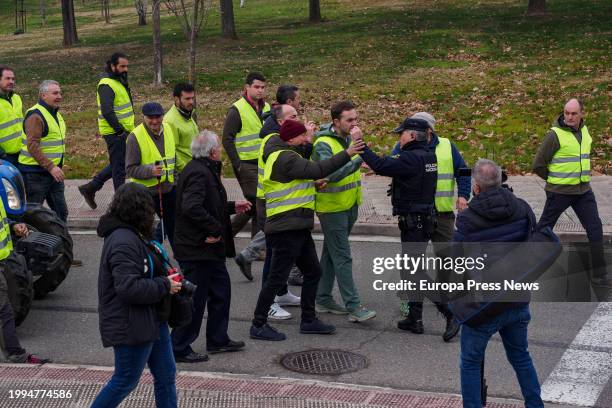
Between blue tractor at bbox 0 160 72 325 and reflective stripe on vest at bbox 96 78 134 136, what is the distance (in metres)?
2.45

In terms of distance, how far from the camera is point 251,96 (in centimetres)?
1091

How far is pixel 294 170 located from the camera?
833 centimetres

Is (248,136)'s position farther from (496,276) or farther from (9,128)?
(496,276)

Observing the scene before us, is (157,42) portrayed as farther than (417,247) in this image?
Yes

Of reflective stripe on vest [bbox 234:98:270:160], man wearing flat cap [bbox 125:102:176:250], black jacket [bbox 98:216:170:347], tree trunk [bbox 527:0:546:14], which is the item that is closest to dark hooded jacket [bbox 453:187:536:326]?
black jacket [bbox 98:216:170:347]

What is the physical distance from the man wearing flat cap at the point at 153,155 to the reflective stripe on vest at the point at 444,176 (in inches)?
115

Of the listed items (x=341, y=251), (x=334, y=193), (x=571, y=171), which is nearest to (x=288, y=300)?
(x=341, y=251)

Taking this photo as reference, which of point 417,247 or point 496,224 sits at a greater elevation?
point 496,224

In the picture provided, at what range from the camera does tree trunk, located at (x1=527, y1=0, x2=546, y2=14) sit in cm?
3142

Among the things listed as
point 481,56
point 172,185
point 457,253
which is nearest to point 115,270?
point 457,253

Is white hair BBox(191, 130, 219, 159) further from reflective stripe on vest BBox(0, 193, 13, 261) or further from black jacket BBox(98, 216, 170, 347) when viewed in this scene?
black jacket BBox(98, 216, 170, 347)

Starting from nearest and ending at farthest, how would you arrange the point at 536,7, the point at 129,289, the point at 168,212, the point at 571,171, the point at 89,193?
the point at 129,289 → the point at 571,171 → the point at 168,212 → the point at 89,193 → the point at 536,7

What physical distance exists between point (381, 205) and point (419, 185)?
484 cm

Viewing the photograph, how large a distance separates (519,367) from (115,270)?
2.65 metres
